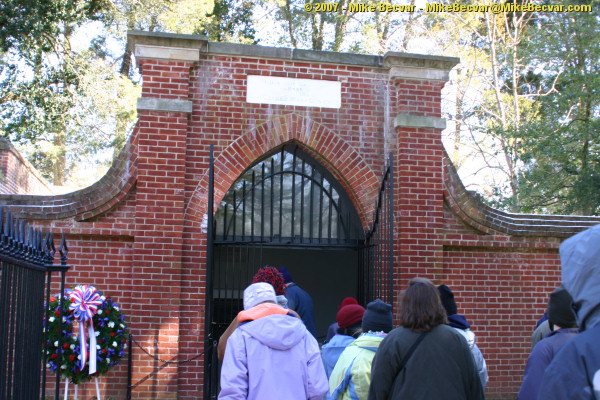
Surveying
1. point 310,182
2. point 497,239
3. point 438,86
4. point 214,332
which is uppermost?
point 438,86

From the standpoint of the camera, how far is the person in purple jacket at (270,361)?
12.0 ft

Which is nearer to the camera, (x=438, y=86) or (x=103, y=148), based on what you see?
(x=438, y=86)

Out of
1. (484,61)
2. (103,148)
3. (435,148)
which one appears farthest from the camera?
(484,61)

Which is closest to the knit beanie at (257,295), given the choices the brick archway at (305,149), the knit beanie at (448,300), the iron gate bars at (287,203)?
the knit beanie at (448,300)

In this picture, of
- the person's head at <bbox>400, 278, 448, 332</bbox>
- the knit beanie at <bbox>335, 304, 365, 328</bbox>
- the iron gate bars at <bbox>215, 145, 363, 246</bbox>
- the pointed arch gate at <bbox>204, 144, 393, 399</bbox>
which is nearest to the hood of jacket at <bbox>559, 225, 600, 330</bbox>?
the person's head at <bbox>400, 278, 448, 332</bbox>

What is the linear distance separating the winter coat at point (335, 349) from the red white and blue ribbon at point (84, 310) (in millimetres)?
2761

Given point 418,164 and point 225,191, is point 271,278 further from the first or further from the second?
point 418,164

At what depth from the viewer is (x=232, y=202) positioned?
26.9ft

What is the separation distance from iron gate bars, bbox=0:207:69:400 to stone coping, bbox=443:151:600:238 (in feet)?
18.3

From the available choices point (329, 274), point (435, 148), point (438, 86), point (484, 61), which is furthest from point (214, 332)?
point (484, 61)

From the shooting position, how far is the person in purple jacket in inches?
144

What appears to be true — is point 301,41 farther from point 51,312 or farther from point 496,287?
point 51,312

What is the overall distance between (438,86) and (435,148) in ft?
2.81

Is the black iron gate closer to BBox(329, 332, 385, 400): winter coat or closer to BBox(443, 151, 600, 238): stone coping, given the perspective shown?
BBox(443, 151, 600, 238): stone coping
